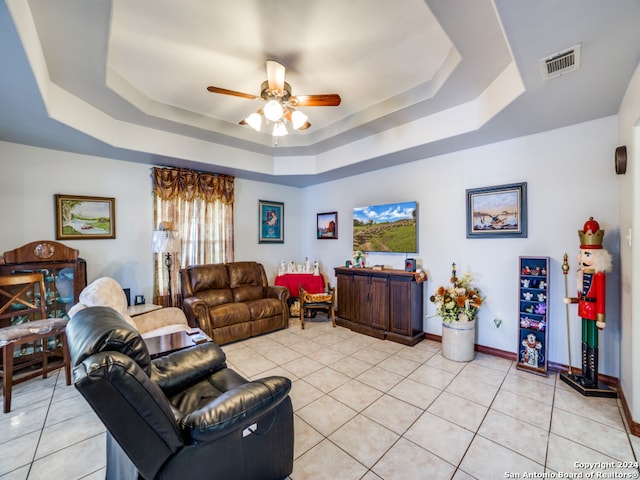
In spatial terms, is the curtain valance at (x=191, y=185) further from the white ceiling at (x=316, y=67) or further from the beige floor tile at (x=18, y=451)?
the beige floor tile at (x=18, y=451)

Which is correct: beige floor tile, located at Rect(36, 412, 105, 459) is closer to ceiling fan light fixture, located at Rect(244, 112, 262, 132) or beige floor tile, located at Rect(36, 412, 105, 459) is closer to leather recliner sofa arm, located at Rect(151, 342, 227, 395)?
leather recliner sofa arm, located at Rect(151, 342, 227, 395)

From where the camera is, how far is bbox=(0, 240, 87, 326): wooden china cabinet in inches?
118

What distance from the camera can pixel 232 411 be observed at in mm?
1334

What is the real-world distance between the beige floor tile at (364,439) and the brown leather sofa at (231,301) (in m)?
2.23

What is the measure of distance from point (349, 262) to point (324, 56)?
3126 mm

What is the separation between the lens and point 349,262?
4812 millimetres

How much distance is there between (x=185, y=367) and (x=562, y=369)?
370cm

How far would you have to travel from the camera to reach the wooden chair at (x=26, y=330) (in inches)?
96.1

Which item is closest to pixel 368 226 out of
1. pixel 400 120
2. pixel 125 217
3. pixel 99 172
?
pixel 400 120

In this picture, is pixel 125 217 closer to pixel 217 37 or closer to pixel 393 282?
pixel 217 37

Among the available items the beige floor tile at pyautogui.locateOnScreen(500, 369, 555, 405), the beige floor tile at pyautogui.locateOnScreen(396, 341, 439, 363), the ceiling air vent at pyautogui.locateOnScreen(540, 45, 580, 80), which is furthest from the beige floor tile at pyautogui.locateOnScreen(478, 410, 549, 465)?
the ceiling air vent at pyautogui.locateOnScreen(540, 45, 580, 80)

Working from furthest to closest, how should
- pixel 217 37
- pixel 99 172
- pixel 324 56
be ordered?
pixel 99 172 → pixel 324 56 → pixel 217 37

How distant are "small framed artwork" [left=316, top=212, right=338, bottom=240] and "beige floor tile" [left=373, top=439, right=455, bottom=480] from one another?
3.77 metres

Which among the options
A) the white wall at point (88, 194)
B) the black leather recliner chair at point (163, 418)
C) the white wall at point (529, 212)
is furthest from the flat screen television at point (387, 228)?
the white wall at point (88, 194)
